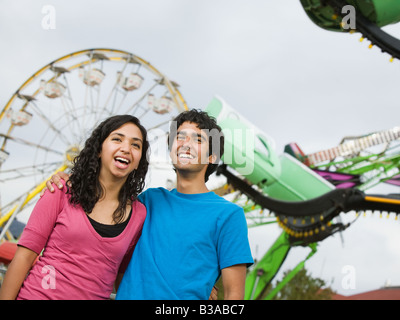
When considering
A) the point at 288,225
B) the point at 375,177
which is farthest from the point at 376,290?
the point at 288,225

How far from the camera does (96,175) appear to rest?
1.73 metres

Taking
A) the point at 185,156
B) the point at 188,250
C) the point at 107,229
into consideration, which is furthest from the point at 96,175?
the point at 188,250

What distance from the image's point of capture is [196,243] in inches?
60.1

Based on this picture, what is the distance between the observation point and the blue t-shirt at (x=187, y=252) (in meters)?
1.49

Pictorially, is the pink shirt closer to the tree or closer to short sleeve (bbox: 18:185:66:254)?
short sleeve (bbox: 18:185:66:254)

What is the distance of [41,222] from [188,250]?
537 millimetres

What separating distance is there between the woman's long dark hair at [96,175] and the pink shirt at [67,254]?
0.18 feet

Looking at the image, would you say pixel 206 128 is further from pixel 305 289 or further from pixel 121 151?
pixel 305 289

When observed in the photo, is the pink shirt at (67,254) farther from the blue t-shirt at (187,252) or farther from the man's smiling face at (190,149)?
the man's smiling face at (190,149)

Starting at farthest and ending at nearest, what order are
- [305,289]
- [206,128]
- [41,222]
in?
[305,289] < [206,128] < [41,222]

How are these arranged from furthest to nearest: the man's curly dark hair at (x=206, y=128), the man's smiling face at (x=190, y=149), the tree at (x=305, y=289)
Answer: the tree at (x=305, y=289), the man's curly dark hair at (x=206, y=128), the man's smiling face at (x=190, y=149)

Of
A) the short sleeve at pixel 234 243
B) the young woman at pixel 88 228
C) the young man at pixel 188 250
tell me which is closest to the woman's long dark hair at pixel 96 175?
the young woman at pixel 88 228

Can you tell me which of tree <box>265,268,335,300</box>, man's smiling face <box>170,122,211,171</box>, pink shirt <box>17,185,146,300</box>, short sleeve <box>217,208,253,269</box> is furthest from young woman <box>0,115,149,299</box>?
tree <box>265,268,335,300</box>
